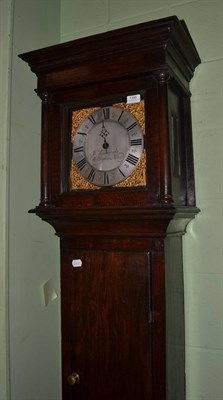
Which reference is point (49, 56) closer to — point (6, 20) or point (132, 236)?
point (6, 20)

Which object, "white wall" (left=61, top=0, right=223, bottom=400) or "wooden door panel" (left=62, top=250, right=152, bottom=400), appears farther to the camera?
"white wall" (left=61, top=0, right=223, bottom=400)

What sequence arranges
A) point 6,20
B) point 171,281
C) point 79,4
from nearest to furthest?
point 171,281 → point 6,20 → point 79,4

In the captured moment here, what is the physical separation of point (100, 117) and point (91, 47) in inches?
9.3

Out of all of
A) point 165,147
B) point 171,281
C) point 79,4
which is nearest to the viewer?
point 165,147

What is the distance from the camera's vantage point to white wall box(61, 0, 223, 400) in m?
1.34

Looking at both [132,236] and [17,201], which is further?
[17,201]

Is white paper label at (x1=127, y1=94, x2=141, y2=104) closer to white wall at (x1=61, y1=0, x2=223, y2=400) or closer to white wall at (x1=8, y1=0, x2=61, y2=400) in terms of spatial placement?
white wall at (x1=61, y1=0, x2=223, y2=400)

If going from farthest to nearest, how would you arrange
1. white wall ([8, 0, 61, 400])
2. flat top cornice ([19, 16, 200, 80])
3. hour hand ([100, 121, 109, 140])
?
white wall ([8, 0, 61, 400]), hour hand ([100, 121, 109, 140]), flat top cornice ([19, 16, 200, 80])

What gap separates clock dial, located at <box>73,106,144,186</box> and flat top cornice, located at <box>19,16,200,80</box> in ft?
0.64

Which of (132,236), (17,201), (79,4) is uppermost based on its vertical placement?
(79,4)

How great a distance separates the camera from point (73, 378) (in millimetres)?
1258

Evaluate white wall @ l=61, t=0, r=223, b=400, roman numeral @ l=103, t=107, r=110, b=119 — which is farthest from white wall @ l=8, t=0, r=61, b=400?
white wall @ l=61, t=0, r=223, b=400

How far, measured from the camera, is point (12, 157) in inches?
52.6

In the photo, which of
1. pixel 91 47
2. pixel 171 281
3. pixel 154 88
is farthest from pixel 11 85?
pixel 171 281
